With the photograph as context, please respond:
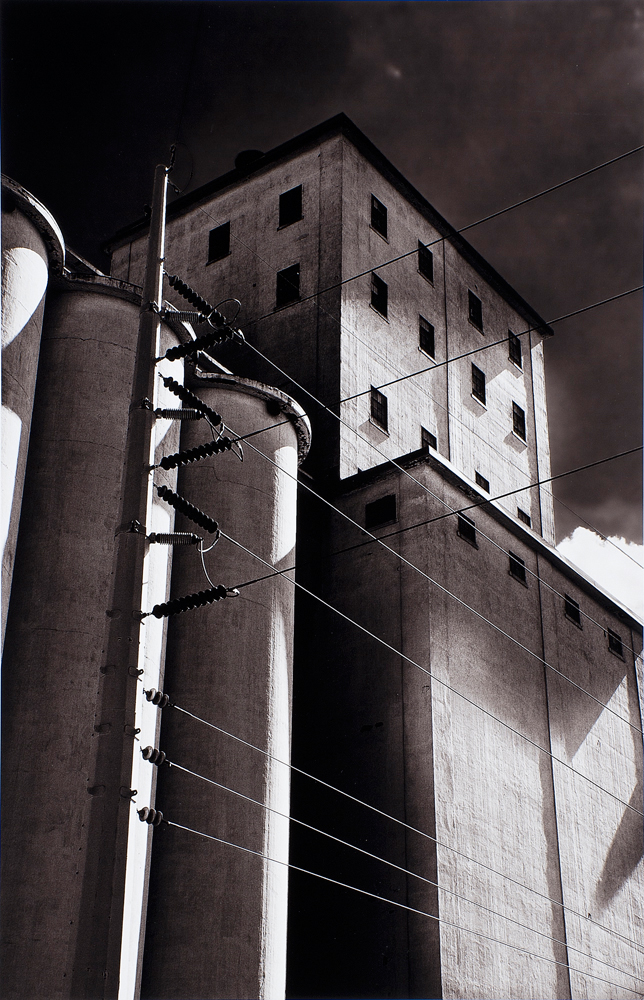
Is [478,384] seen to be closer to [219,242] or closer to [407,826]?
[219,242]

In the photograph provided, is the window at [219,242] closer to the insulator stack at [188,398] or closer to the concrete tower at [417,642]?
the concrete tower at [417,642]

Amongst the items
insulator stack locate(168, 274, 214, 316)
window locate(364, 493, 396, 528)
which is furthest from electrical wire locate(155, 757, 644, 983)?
insulator stack locate(168, 274, 214, 316)

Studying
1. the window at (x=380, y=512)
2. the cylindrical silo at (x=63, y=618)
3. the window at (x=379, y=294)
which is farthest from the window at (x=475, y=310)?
the cylindrical silo at (x=63, y=618)

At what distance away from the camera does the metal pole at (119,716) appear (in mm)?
11594

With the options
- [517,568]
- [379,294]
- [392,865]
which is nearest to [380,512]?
[517,568]

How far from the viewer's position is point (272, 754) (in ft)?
88.3

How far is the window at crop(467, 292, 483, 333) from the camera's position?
4928 cm

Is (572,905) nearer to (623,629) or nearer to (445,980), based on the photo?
(445,980)

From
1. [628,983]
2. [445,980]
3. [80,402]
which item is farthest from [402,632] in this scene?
[628,983]

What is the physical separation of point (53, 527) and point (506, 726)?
16.4 metres

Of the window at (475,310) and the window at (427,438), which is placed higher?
the window at (475,310)

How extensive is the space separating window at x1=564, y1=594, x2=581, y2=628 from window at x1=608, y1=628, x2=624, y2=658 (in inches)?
101

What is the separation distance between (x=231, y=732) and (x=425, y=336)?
23.6m

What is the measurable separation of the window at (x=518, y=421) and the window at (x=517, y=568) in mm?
14281
